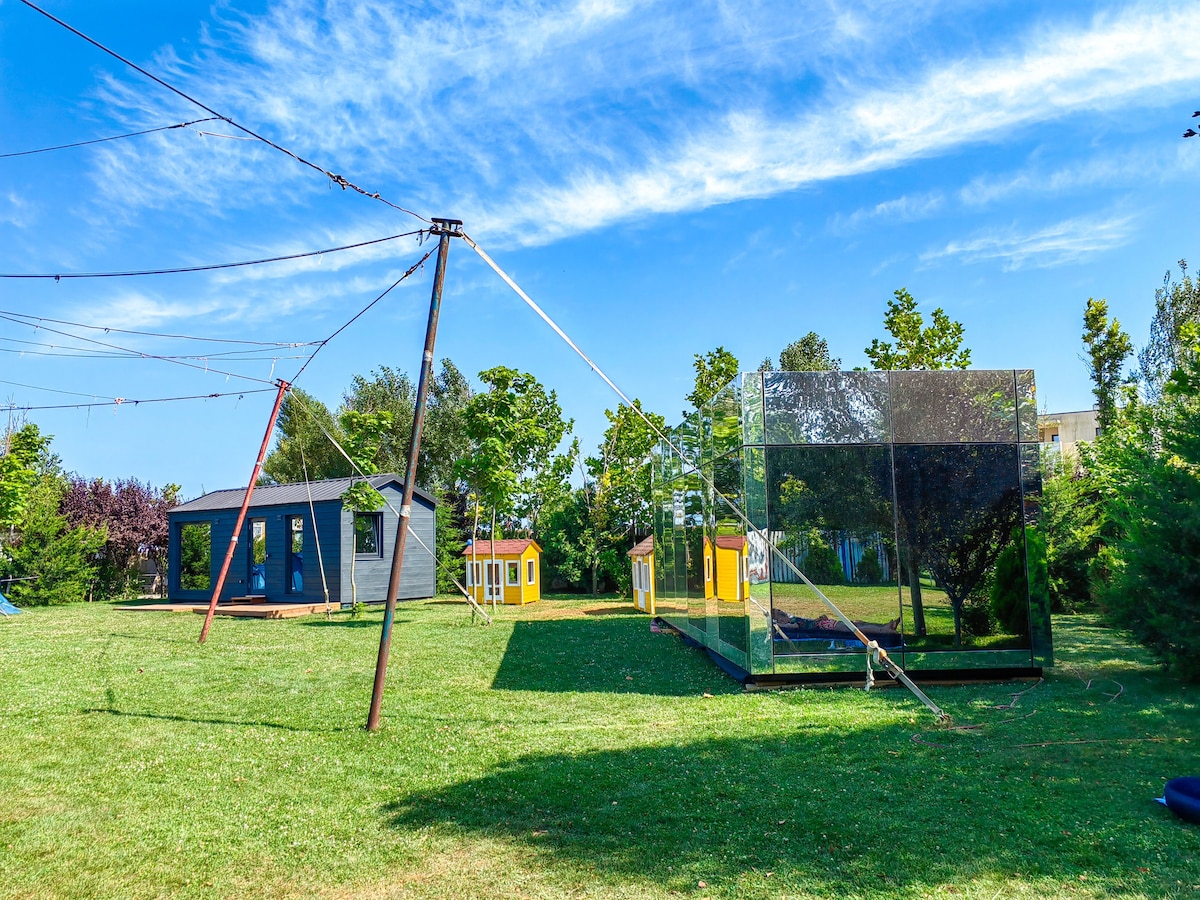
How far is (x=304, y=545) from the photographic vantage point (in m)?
22.5

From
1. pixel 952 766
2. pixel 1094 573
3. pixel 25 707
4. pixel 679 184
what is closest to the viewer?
pixel 952 766

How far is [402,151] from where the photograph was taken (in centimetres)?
1000

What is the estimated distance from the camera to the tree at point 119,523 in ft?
93.6

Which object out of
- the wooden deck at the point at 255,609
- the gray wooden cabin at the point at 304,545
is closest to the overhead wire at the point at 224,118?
the gray wooden cabin at the point at 304,545

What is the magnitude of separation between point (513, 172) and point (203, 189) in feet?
14.1

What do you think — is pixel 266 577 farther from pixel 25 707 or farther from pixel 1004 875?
pixel 1004 875

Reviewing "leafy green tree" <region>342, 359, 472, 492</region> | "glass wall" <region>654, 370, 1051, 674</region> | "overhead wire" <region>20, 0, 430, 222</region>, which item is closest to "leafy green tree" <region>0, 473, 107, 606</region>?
"leafy green tree" <region>342, 359, 472, 492</region>

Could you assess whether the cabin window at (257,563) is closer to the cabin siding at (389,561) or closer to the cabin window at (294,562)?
the cabin window at (294,562)

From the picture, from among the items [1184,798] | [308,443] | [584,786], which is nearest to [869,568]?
[1184,798]

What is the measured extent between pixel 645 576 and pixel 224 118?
15314mm

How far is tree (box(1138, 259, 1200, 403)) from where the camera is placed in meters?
28.9

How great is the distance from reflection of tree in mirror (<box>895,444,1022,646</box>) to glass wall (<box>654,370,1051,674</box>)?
0.6 inches

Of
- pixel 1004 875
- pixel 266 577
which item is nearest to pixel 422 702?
pixel 1004 875

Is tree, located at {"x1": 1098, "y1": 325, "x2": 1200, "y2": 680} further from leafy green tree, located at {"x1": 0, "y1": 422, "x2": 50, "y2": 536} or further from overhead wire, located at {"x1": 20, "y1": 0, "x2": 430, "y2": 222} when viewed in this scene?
leafy green tree, located at {"x1": 0, "y1": 422, "x2": 50, "y2": 536}
